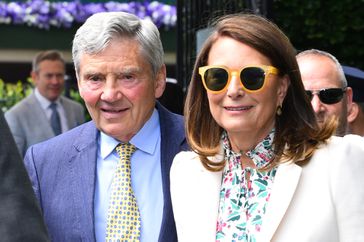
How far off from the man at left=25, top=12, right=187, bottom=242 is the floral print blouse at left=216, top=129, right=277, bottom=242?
401mm

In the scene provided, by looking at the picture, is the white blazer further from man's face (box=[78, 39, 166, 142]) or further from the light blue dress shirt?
man's face (box=[78, 39, 166, 142])

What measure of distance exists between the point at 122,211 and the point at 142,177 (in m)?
0.19

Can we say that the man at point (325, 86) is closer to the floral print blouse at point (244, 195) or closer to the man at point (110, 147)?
the man at point (110, 147)

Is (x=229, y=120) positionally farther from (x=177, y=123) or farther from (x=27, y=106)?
(x=27, y=106)

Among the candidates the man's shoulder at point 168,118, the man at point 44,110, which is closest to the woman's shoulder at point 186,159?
the man's shoulder at point 168,118

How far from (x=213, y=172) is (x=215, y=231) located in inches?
9.6

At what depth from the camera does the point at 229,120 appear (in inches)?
128

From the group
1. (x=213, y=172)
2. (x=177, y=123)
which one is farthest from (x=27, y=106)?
(x=213, y=172)

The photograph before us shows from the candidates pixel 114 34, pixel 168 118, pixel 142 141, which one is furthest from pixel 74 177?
pixel 114 34

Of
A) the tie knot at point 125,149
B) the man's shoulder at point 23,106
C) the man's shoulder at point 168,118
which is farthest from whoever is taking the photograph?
the man's shoulder at point 23,106

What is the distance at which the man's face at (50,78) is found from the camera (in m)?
9.50

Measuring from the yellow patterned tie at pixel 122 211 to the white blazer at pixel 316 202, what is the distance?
1.28ft

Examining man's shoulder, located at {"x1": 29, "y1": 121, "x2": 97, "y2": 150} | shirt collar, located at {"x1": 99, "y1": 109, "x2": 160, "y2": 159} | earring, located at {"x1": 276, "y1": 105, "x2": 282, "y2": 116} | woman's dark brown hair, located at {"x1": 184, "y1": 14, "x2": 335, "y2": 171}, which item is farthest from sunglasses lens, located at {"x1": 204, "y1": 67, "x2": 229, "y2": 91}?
man's shoulder, located at {"x1": 29, "y1": 121, "x2": 97, "y2": 150}

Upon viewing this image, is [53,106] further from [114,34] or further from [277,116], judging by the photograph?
[277,116]
